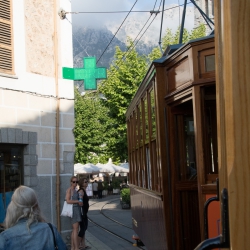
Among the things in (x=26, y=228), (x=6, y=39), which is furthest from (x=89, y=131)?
(x=26, y=228)

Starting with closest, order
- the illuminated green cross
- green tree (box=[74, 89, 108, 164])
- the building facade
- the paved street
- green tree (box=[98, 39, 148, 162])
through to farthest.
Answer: the building facade → the illuminated green cross → the paved street → green tree (box=[98, 39, 148, 162]) → green tree (box=[74, 89, 108, 164])

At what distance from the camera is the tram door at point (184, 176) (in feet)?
17.9

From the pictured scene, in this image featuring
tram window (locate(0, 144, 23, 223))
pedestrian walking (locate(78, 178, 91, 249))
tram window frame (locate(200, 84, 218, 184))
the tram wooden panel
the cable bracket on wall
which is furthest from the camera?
the cable bracket on wall

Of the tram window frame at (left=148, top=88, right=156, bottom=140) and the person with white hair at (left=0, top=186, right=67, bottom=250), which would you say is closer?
the person with white hair at (left=0, top=186, right=67, bottom=250)

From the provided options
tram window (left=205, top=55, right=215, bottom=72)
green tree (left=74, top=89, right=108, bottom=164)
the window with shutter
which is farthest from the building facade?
green tree (left=74, top=89, right=108, bottom=164)

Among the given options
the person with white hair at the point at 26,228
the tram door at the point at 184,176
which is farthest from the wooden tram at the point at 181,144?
the person with white hair at the point at 26,228

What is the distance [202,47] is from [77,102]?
40.8m

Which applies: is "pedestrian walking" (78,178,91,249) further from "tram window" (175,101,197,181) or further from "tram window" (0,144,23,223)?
"tram window" (175,101,197,181)

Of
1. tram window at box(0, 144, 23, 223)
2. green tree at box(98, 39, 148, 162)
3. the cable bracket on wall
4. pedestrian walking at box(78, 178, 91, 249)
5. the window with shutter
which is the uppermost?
green tree at box(98, 39, 148, 162)

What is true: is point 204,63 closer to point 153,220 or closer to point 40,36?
point 153,220

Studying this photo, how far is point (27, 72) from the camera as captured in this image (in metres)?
10.5

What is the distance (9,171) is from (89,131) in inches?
1309

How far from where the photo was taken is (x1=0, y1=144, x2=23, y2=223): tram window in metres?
9.74

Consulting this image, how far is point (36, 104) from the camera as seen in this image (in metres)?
10.7
